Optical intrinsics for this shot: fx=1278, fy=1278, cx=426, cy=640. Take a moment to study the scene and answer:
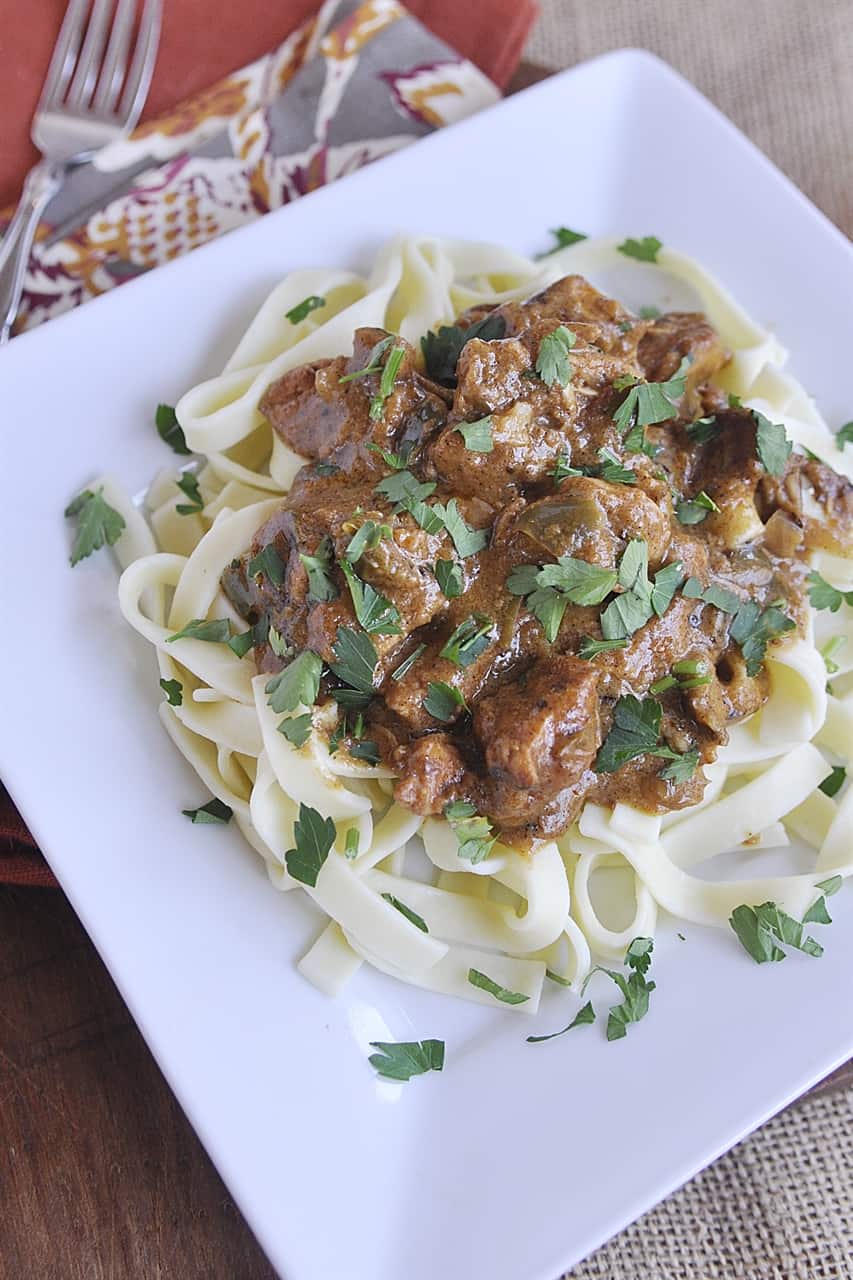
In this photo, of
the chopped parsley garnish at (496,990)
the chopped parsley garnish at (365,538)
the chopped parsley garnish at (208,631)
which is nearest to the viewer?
the chopped parsley garnish at (365,538)

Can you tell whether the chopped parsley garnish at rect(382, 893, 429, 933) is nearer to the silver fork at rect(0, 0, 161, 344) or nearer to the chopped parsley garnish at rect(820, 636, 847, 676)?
the chopped parsley garnish at rect(820, 636, 847, 676)

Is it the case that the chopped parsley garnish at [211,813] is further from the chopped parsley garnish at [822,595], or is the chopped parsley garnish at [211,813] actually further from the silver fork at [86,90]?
the silver fork at [86,90]

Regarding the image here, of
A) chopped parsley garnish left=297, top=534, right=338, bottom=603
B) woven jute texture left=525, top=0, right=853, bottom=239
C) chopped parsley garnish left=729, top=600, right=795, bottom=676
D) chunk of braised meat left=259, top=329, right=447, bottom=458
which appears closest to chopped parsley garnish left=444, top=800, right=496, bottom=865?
chopped parsley garnish left=297, top=534, right=338, bottom=603

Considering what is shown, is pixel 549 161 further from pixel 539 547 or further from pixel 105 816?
pixel 105 816

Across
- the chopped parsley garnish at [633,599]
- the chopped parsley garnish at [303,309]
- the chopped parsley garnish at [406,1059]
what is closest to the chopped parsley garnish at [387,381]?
the chopped parsley garnish at [303,309]

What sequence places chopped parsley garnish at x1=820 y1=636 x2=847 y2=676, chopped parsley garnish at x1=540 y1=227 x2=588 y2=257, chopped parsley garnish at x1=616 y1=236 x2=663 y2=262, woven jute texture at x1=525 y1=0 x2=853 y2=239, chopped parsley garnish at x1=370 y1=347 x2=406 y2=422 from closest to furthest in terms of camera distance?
chopped parsley garnish at x1=370 y1=347 x2=406 y2=422, chopped parsley garnish at x1=820 y1=636 x2=847 y2=676, chopped parsley garnish at x1=616 y1=236 x2=663 y2=262, chopped parsley garnish at x1=540 y1=227 x2=588 y2=257, woven jute texture at x1=525 y1=0 x2=853 y2=239

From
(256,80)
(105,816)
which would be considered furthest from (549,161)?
(105,816)
